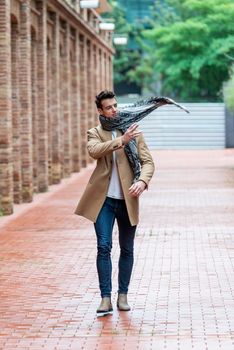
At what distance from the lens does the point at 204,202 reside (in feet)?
77.3

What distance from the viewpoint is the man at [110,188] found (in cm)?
1010

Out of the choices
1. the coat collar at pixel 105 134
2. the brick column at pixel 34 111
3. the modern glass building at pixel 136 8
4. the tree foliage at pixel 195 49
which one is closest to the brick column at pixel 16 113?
the brick column at pixel 34 111

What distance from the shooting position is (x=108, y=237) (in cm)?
1013

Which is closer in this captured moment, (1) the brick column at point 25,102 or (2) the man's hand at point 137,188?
(2) the man's hand at point 137,188

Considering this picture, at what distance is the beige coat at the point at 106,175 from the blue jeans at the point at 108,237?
83 millimetres

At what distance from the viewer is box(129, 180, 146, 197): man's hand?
9.98 meters

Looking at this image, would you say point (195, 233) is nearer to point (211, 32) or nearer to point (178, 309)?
point (178, 309)

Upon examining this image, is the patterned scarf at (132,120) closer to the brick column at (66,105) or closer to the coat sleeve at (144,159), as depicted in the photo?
the coat sleeve at (144,159)

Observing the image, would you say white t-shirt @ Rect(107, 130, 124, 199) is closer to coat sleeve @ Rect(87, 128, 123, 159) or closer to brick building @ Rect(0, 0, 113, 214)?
coat sleeve @ Rect(87, 128, 123, 159)

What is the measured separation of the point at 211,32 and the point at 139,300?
157 ft

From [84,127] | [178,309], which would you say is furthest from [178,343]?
[84,127]

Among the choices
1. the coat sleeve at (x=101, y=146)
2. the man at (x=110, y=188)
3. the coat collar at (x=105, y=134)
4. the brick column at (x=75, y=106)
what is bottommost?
the brick column at (x=75, y=106)

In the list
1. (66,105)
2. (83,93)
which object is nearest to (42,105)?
(66,105)

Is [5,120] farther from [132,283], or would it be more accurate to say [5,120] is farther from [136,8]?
[136,8]
